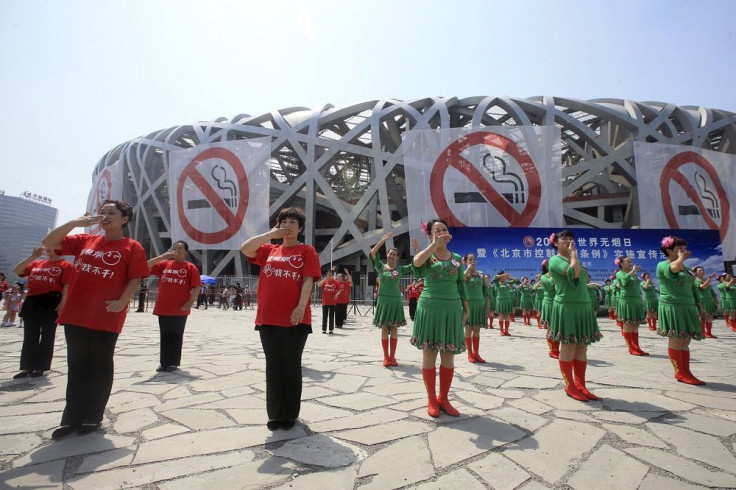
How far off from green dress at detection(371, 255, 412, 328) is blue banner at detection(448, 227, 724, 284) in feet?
49.1

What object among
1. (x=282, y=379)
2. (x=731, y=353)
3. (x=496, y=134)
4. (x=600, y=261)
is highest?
(x=496, y=134)

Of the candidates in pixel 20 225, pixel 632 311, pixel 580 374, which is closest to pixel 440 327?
pixel 580 374

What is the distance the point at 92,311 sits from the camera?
9.71ft

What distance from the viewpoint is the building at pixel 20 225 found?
78.7 meters

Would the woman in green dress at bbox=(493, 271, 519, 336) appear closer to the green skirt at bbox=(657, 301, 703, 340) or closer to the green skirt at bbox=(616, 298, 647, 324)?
the green skirt at bbox=(616, 298, 647, 324)

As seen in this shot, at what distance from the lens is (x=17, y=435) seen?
9.37ft

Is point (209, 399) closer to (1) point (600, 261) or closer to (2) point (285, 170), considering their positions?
(1) point (600, 261)

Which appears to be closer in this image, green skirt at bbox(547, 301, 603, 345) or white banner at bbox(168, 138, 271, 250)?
green skirt at bbox(547, 301, 603, 345)

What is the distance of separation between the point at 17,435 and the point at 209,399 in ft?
4.58

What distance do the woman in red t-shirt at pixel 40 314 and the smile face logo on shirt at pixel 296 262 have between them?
3423 millimetres

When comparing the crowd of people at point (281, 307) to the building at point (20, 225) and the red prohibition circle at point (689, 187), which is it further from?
the building at point (20, 225)

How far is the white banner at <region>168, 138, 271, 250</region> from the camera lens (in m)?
25.9

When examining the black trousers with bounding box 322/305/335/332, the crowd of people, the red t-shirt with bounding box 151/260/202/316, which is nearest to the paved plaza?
the crowd of people

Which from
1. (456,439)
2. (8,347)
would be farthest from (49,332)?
(456,439)
